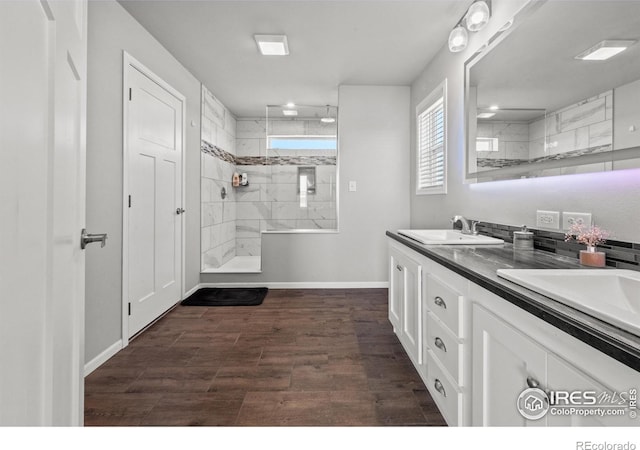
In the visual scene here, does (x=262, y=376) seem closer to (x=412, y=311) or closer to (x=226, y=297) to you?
(x=412, y=311)

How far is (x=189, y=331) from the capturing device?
2586 mm

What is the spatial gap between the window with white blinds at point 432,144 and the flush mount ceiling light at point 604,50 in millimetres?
1490

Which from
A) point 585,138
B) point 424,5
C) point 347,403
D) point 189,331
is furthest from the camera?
point 189,331

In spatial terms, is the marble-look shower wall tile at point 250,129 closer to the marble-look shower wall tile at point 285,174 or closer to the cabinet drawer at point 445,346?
the marble-look shower wall tile at point 285,174

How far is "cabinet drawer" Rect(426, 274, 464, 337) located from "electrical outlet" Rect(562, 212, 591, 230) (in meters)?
0.65

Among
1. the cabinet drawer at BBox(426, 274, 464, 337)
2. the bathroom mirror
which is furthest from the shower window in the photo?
the cabinet drawer at BBox(426, 274, 464, 337)

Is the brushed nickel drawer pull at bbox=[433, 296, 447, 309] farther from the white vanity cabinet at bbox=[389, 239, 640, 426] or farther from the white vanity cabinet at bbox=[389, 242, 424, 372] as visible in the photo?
the white vanity cabinet at bbox=[389, 242, 424, 372]

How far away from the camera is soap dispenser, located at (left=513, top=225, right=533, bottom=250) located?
163 centimetres

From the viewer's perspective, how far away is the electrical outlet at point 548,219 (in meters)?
1.51

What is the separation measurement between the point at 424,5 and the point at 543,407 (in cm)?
252

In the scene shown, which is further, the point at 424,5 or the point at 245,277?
the point at 245,277

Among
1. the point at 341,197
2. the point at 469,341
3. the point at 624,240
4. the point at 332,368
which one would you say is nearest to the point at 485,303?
the point at 469,341

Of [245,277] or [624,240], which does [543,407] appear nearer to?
[624,240]

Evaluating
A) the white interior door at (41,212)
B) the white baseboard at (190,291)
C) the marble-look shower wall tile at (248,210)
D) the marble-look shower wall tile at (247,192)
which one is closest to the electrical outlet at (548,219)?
the white interior door at (41,212)
